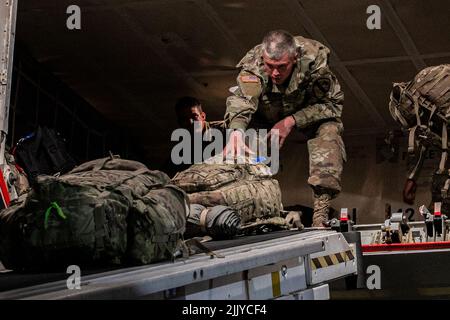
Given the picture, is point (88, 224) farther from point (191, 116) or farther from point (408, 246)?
point (191, 116)

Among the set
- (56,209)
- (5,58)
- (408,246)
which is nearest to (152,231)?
(56,209)

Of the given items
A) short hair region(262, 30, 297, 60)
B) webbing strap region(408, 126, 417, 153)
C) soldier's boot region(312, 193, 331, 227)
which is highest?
short hair region(262, 30, 297, 60)

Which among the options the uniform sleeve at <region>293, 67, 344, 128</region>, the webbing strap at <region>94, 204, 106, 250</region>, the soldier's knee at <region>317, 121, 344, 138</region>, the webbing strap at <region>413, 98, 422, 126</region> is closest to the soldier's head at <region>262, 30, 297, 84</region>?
the uniform sleeve at <region>293, 67, 344, 128</region>

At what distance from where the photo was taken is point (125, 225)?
2924 millimetres

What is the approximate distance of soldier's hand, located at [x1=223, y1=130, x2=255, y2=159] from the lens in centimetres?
516

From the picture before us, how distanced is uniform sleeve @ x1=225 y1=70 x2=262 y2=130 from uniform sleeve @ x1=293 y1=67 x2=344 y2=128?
364 mm

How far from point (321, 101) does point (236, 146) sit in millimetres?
1237

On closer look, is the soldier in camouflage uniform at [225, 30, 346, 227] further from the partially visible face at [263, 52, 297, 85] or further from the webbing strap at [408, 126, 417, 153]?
the webbing strap at [408, 126, 417, 153]

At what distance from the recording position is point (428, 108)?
21.7ft

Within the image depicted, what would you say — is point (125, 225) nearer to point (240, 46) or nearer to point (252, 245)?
point (252, 245)

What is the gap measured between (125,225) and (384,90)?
758 centimetres

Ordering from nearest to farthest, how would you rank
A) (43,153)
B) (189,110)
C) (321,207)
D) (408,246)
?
(408,246), (321,207), (43,153), (189,110)

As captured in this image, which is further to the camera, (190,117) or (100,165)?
(190,117)
